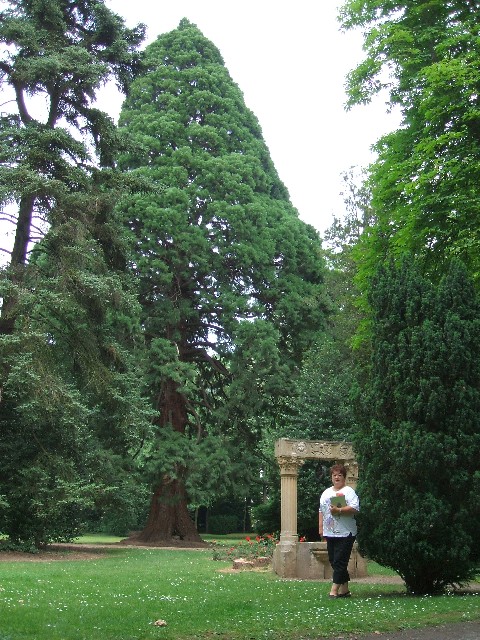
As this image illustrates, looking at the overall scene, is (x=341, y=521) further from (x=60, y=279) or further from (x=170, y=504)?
(x=170, y=504)

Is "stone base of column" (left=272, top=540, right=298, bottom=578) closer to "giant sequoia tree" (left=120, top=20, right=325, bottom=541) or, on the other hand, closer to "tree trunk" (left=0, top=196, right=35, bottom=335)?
"tree trunk" (left=0, top=196, right=35, bottom=335)

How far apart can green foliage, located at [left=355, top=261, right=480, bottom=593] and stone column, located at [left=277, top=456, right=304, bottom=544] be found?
5006 mm

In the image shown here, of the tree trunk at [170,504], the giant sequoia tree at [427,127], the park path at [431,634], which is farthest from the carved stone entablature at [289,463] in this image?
the tree trunk at [170,504]

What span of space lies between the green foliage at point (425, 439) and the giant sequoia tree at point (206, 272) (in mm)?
15036

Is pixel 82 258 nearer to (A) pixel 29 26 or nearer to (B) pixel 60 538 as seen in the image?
(A) pixel 29 26

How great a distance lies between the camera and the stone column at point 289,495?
15562 mm

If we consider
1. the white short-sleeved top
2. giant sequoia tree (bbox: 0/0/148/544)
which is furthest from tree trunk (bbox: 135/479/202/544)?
the white short-sleeved top

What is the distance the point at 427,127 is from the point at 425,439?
7530 millimetres

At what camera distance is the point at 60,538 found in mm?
21641

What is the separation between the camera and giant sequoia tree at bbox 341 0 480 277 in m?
14.1

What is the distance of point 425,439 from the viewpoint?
9.78 metres

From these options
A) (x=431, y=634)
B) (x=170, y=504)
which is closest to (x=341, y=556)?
(x=431, y=634)

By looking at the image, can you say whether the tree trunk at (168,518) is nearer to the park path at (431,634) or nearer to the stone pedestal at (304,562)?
the stone pedestal at (304,562)

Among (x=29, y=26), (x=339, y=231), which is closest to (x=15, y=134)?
(x=29, y=26)
